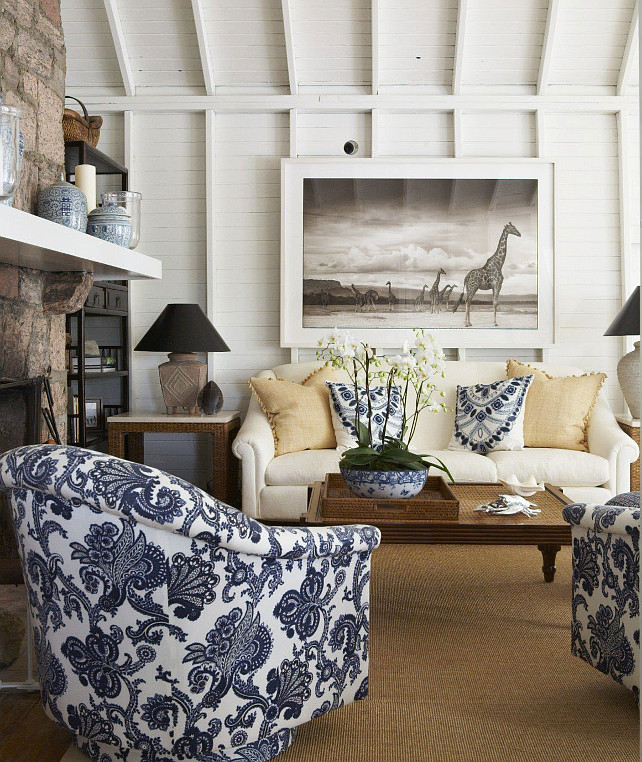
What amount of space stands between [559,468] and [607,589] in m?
2.00

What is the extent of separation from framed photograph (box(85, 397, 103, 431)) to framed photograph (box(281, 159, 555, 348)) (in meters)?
1.25

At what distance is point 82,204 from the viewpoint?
3021 millimetres

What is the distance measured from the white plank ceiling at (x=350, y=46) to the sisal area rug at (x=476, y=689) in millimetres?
3252

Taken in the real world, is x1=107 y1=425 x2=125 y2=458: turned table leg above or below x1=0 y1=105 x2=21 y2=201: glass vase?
below

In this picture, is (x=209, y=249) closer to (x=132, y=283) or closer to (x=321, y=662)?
(x=132, y=283)

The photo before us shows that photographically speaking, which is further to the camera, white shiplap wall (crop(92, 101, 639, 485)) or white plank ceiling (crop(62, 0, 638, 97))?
white shiplap wall (crop(92, 101, 639, 485))

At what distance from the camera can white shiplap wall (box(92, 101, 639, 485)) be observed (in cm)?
514

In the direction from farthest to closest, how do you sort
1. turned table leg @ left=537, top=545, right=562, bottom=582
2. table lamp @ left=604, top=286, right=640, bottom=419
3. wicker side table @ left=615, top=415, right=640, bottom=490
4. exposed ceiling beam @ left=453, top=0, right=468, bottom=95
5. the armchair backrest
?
exposed ceiling beam @ left=453, top=0, right=468, bottom=95, table lamp @ left=604, top=286, right=640, bottom=419, wicker side table @ left=615, top=415, right=640, bottom=490, turned table leg @ left=537, top=545, right=562, bottom=582, the armchair backrest

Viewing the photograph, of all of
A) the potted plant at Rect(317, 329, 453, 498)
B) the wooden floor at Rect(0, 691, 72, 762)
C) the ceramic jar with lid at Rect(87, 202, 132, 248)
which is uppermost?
the ceramic jar with lid at Rect(87, 202, 132, 248)

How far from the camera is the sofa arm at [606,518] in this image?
7.12ft

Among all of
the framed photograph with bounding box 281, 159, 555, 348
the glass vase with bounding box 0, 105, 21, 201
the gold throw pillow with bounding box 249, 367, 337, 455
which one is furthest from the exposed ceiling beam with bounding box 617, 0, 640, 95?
the glass vase with bounding box 0, 105, 21, 201

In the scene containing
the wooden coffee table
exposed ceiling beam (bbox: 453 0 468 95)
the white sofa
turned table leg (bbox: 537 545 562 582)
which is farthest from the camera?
exposed ceiling beam (bbox: 453 0 468 95)

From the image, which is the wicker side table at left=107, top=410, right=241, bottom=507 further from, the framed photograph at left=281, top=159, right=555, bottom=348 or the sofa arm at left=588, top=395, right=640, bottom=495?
the sofa arm at left=588, top=395, right=640, bottom=495

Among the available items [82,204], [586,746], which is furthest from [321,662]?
[82,204]
